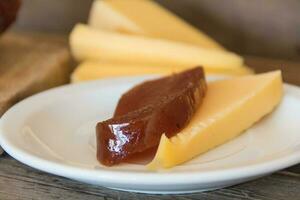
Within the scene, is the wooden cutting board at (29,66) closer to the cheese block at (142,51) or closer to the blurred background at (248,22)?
the cheese block at (142,51)

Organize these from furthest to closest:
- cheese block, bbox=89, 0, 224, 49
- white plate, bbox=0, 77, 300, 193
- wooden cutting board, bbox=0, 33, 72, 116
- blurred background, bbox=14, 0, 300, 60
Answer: blurred background, bbox=14, 0, 300, 60, cheese block, bbox=89, 0, 224, 49, wooden cutting board, bbox=0, 33, 72, 116, white plate, bbox=0, 77, 300, 193

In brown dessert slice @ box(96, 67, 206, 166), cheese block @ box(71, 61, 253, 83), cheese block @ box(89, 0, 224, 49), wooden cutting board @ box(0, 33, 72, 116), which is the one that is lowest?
wooden cutting board @ box(0, 33, 72, 116)

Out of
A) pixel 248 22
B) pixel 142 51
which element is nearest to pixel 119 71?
pixel 142 51

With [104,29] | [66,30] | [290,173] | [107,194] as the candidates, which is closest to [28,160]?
[107,194]

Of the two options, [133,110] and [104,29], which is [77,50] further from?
[133,110]

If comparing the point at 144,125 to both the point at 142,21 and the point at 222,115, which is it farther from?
the point at 142,21

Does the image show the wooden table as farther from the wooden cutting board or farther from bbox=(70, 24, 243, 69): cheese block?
bbox=(70, 24, 243, 69): cheese block

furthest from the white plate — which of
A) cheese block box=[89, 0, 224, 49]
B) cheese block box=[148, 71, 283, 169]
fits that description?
cheese block box=[89, 0, 224, 49]
